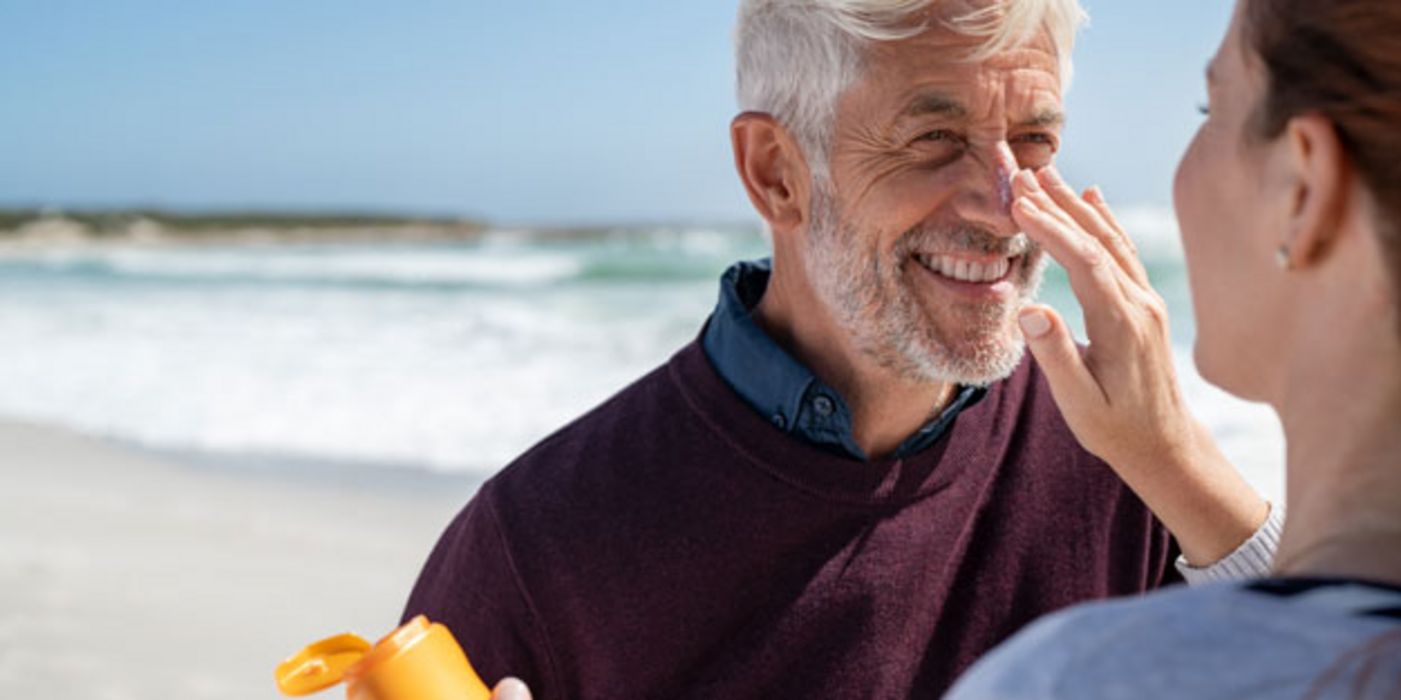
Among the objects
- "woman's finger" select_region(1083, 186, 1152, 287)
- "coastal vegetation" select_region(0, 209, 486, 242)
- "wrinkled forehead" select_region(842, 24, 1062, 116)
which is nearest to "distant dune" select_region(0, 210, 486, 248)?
"coastal vegetation" select_region(0, 209, 486, 242)

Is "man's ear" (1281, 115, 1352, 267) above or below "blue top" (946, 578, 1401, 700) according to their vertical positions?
above

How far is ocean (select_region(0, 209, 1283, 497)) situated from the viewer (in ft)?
26.3

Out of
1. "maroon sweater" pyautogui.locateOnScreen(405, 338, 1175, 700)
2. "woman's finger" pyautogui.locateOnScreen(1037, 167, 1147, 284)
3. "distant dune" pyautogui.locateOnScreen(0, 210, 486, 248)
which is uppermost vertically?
"distant dune" pyautogui.locateOnScreen(0, 210, 486, 248)

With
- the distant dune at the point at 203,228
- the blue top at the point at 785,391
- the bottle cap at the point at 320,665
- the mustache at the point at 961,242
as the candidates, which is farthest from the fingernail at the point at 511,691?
the distant dune at the point at 203,228

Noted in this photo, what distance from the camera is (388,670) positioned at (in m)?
1.46

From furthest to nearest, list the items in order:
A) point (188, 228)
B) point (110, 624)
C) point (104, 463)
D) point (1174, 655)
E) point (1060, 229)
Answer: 1. point (188, 228)
2. point (104, 463)
3. point (110, 624)
4. point (1060, 229)
5. point (1174, 655)

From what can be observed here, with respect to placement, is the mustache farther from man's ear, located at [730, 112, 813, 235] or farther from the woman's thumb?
the woman's thumb

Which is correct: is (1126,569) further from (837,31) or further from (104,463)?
(104,463)

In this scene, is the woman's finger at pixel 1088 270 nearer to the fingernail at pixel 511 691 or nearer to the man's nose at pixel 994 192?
the man's nose at pixel 994 192

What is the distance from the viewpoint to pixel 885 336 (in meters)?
2.16

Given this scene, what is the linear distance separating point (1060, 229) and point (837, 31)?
504 mm

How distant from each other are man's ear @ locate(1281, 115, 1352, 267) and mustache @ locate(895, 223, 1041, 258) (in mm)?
1140

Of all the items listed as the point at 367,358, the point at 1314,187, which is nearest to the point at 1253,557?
the point at 1314,187

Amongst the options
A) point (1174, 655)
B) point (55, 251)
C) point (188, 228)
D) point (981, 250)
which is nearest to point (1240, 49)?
point (1174, 655)
